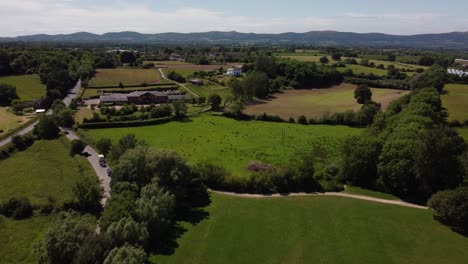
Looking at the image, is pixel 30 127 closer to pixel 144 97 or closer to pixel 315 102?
pixel 144 97

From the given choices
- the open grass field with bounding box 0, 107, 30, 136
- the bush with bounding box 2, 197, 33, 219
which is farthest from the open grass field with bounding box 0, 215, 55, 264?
the open grass field with bounding box 0, 107, 30, 136

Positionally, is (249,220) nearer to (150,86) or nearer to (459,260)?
(459,260)

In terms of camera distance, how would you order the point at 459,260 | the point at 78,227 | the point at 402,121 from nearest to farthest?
the point at 78,227 → the point at 459,260 → the point at 402,121

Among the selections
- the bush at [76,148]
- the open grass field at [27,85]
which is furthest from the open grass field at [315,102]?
the open grass field at [27,85]

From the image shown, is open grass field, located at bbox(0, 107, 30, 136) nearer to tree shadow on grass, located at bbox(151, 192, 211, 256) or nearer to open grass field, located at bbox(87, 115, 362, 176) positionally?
open grass field, located at bbox(87, 115, 362, 176)

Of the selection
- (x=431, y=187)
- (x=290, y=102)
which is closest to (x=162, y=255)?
(x=431, y=187)

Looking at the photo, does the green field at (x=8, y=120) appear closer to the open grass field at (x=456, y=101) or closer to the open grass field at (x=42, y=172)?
the open grass field at (x=42, y=172)
